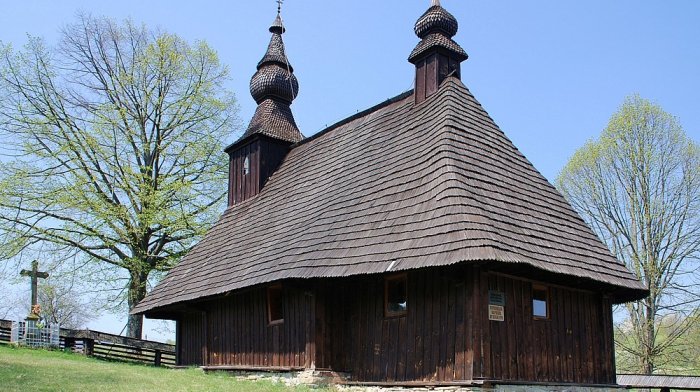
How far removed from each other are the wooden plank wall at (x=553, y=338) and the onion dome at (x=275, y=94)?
35.4 ft

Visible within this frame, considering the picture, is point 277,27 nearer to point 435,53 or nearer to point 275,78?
point 275,78

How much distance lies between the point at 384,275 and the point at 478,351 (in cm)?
248

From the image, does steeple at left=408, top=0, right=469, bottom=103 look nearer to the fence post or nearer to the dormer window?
the dormer window

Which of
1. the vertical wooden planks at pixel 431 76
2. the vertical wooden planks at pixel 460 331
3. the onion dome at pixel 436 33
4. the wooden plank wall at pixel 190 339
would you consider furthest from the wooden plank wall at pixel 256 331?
the onion dome at pixel 436 33

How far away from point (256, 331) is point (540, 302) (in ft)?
19.6

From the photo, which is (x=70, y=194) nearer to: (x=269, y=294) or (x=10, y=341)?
(x=10, y=341)

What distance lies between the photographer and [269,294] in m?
14.9

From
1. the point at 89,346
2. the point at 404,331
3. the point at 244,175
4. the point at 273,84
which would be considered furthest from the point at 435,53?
the point at 89,346

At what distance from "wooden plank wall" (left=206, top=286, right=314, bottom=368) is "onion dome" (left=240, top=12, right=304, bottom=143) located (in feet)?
20.6

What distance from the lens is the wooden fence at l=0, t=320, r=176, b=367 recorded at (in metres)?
21.6

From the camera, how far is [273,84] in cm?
2227

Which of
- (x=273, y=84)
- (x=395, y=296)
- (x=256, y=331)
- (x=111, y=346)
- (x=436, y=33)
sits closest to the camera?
(x=395, y=296)

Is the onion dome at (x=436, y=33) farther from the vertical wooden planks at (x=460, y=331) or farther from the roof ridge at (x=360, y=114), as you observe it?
the vertical wooden planks at (x=460, y=331)

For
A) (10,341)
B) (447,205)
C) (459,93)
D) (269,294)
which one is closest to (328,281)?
(269,294)
